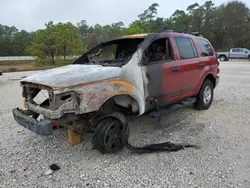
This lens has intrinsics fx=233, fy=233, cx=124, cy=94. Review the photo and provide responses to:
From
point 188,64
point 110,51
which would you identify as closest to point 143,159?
point 188,64

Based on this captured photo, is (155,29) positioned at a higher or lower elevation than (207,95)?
higher

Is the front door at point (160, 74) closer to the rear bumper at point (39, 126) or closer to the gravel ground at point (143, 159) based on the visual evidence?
the gravel ground at point (143, 159)

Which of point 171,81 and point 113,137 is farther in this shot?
point 171,81

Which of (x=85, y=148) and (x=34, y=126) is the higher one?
(x=34, y=126)

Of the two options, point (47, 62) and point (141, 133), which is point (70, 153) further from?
point (47, 62)

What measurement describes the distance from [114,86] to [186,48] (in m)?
2.41

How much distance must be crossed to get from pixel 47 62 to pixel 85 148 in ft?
65.8

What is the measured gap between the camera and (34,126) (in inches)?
128

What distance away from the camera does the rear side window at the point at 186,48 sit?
16.1 ft

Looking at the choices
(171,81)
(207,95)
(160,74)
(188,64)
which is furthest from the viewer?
(207,95)

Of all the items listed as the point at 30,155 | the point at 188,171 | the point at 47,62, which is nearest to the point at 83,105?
the point at 30,155

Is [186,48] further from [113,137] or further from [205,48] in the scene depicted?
[113,137]

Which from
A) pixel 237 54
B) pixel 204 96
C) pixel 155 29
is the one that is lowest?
pixel 204 96

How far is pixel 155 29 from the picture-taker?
199ft
